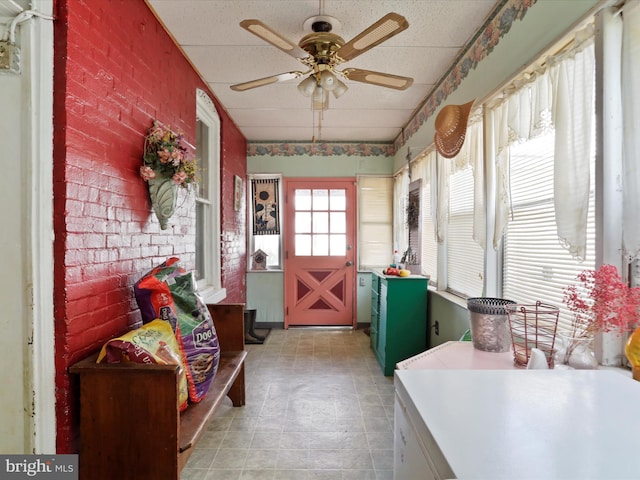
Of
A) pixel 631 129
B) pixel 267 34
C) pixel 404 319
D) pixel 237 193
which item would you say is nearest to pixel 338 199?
pixel 237 193

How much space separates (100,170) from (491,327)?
2.02 metres

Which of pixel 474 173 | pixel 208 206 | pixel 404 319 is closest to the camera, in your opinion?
pixel 474 173

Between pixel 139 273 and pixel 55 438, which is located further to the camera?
pixel 139 273

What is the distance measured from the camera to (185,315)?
1.98 metres

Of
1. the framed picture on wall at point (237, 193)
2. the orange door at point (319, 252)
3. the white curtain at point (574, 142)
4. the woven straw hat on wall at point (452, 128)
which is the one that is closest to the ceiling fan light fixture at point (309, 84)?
the woven straw hat on wall at point (452, 128)

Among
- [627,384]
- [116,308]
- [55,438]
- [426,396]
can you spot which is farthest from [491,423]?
[116,308]

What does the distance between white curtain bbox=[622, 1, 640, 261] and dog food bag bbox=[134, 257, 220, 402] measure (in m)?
2.02

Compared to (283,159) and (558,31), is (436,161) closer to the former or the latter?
(558,31)

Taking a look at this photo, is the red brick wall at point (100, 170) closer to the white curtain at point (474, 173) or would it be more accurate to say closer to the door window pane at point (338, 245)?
the white curtain at point (474, 173)

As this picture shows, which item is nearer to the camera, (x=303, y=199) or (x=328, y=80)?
(x=328, y=80)

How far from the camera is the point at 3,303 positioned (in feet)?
4.56

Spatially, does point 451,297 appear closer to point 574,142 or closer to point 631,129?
point 574,142

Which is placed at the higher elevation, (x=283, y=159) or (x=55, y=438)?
(x=283, y=159)

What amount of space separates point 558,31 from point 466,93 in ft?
3.45
